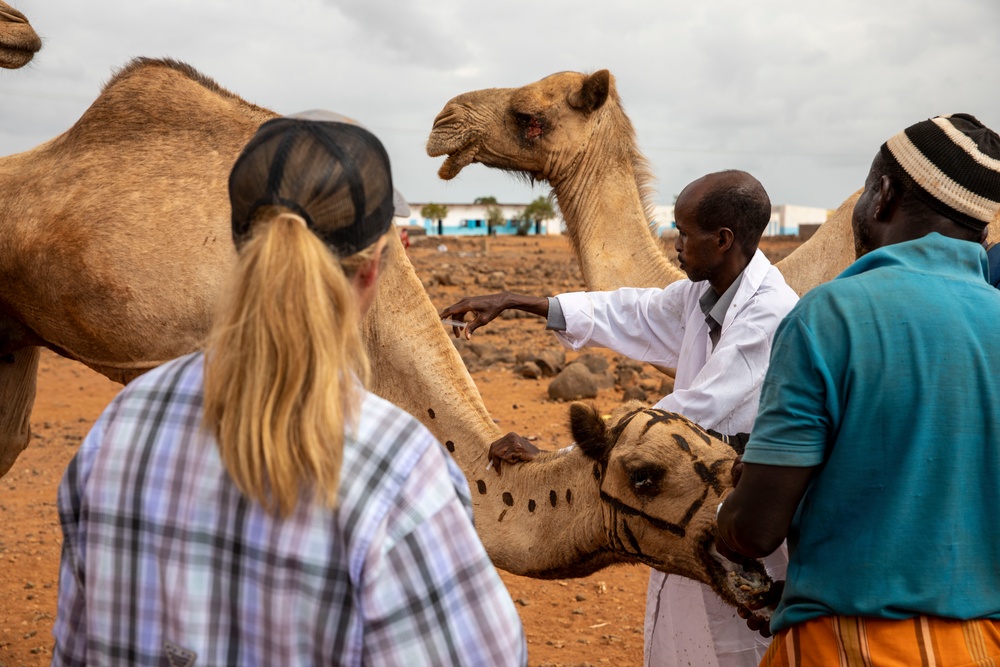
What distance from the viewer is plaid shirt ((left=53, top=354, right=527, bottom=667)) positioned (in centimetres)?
135

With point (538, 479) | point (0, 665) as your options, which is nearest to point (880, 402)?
point (538, 479)

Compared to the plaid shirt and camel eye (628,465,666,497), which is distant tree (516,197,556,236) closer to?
camel eye (628,465,666,497)

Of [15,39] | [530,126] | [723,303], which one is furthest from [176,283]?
[530,126]

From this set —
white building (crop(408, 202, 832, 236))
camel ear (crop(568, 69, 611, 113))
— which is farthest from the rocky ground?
white building (crop(408, 202, 832, 236))

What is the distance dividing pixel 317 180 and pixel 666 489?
1.98 meters

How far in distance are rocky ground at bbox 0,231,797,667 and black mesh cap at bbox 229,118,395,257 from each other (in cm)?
424

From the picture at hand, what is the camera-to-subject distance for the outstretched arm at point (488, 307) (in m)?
4.11

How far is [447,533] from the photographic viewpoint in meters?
1.39

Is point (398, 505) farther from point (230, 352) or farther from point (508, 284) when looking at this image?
point (508, 284)

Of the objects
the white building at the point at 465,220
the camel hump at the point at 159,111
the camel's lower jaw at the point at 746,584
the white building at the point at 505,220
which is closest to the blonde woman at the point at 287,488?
the camel's lower jaw at the point at 746,584

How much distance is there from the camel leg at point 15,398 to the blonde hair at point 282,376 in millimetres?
4345

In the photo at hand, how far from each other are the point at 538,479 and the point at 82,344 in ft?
7.29

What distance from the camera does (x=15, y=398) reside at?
16.9ft

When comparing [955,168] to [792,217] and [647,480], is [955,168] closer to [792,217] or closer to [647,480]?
[647,480]
